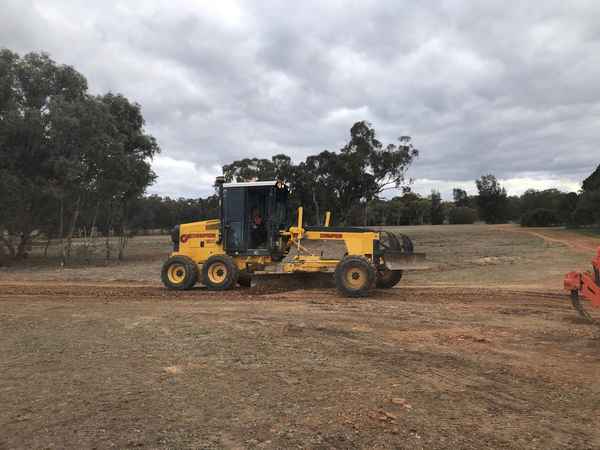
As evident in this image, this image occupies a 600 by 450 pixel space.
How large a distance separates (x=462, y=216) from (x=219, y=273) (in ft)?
285

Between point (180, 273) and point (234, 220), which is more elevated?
point (234, 220)

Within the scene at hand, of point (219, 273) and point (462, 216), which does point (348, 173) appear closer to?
point (219, 273)

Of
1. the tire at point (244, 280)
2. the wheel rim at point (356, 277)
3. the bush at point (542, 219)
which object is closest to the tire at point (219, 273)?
the tire at point (244, 280)

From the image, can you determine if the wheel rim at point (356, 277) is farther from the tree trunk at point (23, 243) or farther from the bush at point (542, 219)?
the bush at point (542, 219)

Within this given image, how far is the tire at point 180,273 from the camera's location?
13094 mm

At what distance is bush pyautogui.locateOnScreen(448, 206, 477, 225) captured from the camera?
93.0 meters

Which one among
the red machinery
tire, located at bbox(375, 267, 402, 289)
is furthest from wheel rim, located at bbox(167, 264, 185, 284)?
the red machinery

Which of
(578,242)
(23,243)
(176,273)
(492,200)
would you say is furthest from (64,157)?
(492,200)

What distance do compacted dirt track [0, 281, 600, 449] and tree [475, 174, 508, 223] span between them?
77.1 meters

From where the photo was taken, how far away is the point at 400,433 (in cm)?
395

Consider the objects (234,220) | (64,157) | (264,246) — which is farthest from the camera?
(64,157)

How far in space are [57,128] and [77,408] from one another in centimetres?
2021

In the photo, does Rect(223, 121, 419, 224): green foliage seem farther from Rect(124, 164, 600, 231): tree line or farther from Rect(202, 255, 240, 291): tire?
Rect(202, 255, 240, 291): tire

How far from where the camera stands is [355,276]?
37.6ft
